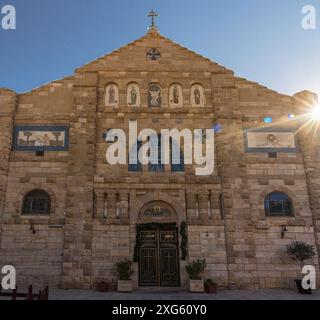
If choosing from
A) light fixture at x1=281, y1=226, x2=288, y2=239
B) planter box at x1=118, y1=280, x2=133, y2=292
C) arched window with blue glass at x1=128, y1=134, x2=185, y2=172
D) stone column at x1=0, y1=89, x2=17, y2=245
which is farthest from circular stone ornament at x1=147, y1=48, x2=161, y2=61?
planter box at x1=118, y1=280, x2=133, y2=292

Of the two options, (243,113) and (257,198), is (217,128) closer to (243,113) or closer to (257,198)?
(243,113)

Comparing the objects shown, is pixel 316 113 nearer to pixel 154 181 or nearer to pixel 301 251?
pixel 301 251

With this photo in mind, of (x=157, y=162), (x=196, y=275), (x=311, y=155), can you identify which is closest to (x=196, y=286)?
(x=196, y=275)

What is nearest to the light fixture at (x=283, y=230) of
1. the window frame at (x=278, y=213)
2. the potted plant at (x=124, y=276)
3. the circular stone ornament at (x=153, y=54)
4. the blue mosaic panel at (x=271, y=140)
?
the window frame at (x=278, y=213)

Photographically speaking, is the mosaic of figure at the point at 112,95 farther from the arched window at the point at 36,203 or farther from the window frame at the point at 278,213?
the window frame at the point at 278,213

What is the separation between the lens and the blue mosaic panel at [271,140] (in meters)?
21.4

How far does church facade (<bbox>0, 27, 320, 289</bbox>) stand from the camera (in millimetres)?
19219

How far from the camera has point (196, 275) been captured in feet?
59.7

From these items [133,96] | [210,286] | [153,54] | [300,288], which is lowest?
[300,288]

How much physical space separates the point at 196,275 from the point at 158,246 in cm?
262

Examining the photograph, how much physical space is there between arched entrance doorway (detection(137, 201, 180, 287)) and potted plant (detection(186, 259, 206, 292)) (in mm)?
1123

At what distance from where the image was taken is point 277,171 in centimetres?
2100

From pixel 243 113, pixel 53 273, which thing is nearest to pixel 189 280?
pixel 53 273
